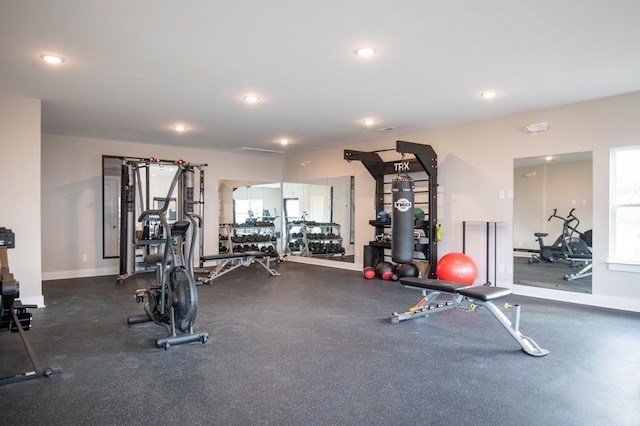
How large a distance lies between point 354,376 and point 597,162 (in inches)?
154

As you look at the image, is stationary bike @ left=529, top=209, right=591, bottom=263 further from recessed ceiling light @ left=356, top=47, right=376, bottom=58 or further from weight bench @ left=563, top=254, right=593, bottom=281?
recessed ceiling light @ left=356, top=47, right=376, bottom=58

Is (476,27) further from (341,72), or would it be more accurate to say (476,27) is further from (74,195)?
(74,195)

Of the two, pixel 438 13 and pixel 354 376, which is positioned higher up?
pixel 438 13

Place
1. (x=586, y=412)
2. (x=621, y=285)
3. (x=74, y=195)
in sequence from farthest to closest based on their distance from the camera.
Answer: (x=74, y=195), (x=621, y=285), (x=586, y=412)

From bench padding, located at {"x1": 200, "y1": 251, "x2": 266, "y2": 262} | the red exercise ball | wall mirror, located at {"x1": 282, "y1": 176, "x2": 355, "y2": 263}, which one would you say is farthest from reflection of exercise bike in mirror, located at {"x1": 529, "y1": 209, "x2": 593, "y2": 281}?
bench padding, located at {"x1": 200, "y1": 251, "x2": 266, "y2": 262}

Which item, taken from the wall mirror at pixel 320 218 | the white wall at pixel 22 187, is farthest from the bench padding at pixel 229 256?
the white wall at pixel 22 187

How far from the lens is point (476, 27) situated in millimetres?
2758

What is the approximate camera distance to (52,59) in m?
3.30

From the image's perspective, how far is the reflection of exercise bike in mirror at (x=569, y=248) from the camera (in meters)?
5.07

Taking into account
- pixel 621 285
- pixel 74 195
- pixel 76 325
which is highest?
pixel 74 195

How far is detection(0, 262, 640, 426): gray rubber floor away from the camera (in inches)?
81.2

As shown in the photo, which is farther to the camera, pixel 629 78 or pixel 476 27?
pixel 629 78

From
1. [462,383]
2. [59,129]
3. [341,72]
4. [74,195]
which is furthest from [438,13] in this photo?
[74,195]

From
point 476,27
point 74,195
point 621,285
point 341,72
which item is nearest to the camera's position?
point 476,27
